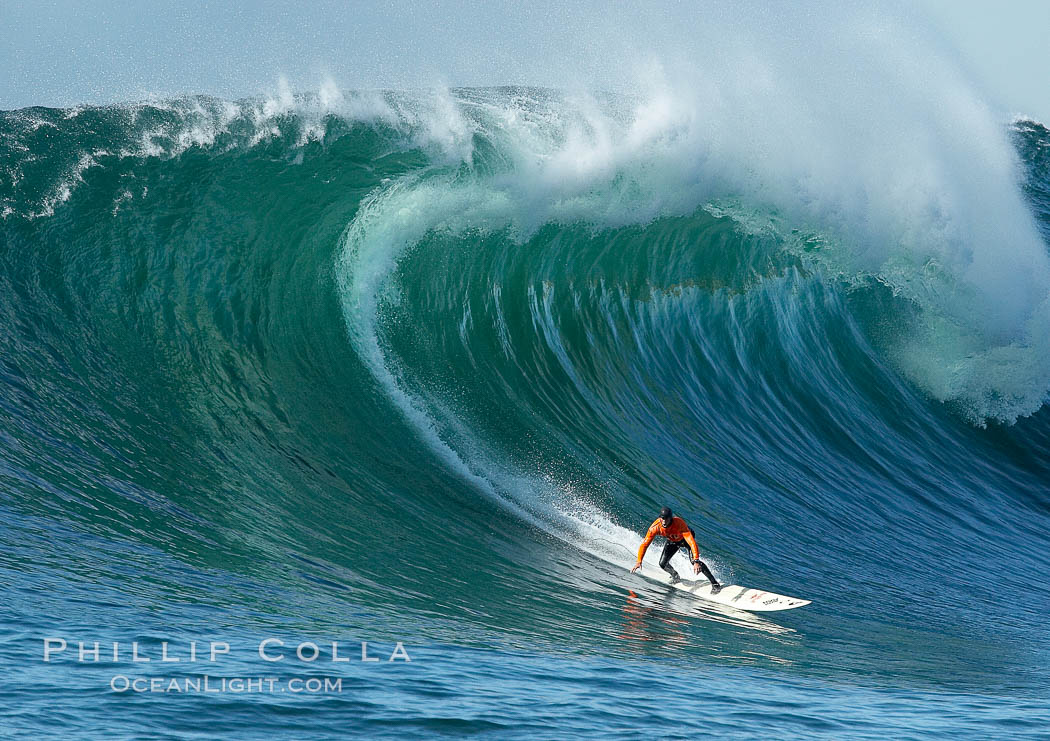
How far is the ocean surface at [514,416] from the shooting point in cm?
552

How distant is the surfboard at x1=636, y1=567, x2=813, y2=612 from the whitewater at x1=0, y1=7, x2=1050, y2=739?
0.58 feet

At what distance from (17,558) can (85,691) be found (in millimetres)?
1929

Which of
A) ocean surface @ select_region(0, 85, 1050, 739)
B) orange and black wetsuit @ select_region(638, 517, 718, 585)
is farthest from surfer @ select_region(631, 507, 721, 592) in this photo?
ocean surface @ select_region(0, 85, 1050, 739)

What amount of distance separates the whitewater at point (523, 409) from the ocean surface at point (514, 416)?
0.04 metres

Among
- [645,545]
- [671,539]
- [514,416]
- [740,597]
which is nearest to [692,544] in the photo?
[671,539]

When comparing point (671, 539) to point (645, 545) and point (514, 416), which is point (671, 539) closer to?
point (645, 545)

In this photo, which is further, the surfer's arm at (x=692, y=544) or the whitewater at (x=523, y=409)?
the surfer's arm at (x=692, y=544)

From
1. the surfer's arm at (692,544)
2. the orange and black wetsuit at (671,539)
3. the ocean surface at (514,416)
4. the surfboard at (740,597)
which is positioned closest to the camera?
the ocean surface at (514,416)

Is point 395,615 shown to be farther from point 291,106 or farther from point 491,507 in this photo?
point 291,106

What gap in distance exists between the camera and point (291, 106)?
13.5 meters

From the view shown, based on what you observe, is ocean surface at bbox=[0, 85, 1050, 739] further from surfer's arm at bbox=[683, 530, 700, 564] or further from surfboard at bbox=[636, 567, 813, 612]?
surfer's arm at bbox=[683, 530, 700, 564]

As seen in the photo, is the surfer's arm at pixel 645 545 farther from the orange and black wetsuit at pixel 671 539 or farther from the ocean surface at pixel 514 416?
the ocean surface at pixel 514 416

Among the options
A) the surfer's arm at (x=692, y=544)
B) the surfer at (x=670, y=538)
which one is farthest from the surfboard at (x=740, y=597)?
the surfer's arm at (x=692, y=544)

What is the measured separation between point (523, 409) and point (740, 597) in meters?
3.69
